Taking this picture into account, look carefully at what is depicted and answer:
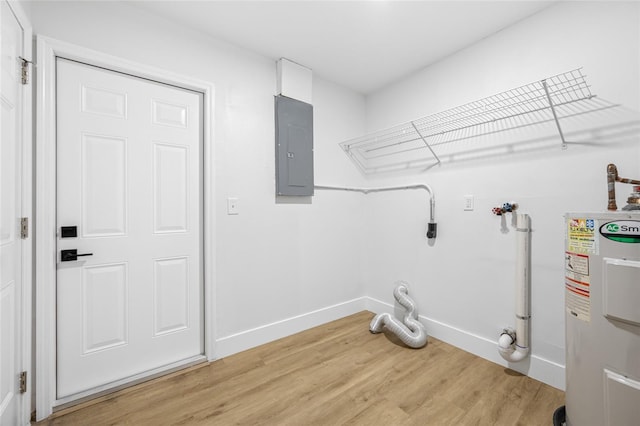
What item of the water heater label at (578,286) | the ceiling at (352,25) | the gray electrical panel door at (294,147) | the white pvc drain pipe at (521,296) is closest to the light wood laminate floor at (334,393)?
the white pvc drain pipe at (521,296)

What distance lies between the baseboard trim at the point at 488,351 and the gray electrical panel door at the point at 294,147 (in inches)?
63.3

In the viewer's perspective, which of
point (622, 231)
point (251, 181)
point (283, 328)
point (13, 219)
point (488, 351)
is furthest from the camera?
point (283, 328)

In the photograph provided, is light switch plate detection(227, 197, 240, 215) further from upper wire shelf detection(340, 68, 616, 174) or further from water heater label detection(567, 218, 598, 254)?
water heater label detection(567, 218, 598, 254)

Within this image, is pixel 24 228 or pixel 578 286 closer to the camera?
pixel 578 286

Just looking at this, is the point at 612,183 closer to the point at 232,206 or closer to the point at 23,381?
the point at 232,206

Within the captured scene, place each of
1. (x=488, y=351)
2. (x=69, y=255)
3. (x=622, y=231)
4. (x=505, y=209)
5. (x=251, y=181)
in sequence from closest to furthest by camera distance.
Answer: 1. (x=622, y=231)
2. (x=69, y=255)
3. (x=505, y=209)
4. (x=488, y=351)
5. (x=251, y=181)

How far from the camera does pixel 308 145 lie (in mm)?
2666

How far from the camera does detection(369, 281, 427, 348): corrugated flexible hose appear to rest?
7.57 feet

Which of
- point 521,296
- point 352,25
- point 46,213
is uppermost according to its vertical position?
point 352,25

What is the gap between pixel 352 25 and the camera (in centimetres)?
203

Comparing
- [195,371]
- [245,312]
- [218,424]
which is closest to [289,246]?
[245,312]

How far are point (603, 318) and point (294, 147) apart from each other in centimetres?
227

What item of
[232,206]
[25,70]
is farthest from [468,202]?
[25,70]

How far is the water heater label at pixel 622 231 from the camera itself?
1112 millimetres
